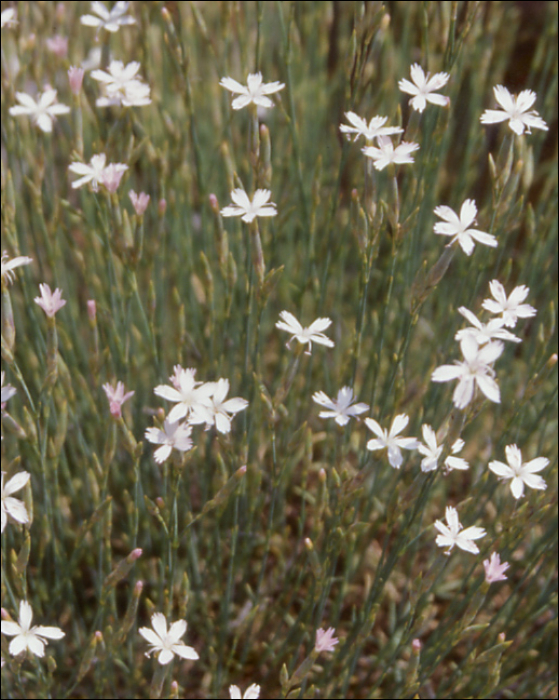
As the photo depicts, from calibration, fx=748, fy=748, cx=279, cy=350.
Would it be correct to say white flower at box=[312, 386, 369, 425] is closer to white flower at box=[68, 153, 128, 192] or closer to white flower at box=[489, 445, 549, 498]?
white flower at box=[489, 445, 549, 498]

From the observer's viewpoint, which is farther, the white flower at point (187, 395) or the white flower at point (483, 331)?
the white flower at point (187, 395)

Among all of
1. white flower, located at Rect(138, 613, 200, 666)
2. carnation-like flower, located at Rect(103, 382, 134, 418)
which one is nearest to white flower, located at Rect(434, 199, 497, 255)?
carnation-like flower, located at Rect(103, 382, 134, 418)

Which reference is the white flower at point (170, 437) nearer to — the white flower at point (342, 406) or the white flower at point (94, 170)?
the white flower at point (342, 406)

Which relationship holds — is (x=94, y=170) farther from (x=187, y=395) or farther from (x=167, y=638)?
(x=167, y=638)

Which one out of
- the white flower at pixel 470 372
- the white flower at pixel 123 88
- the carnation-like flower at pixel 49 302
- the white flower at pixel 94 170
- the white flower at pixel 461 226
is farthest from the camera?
the white flower at pixel 123 88

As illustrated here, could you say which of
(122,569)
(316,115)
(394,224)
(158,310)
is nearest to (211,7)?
(316,115)

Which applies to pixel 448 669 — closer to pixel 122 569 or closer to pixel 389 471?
pixel 389 471

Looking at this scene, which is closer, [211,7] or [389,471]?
[389,471]

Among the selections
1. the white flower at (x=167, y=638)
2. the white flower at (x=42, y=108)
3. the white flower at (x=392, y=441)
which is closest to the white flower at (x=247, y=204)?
the white flower at (x=392, y=441)
